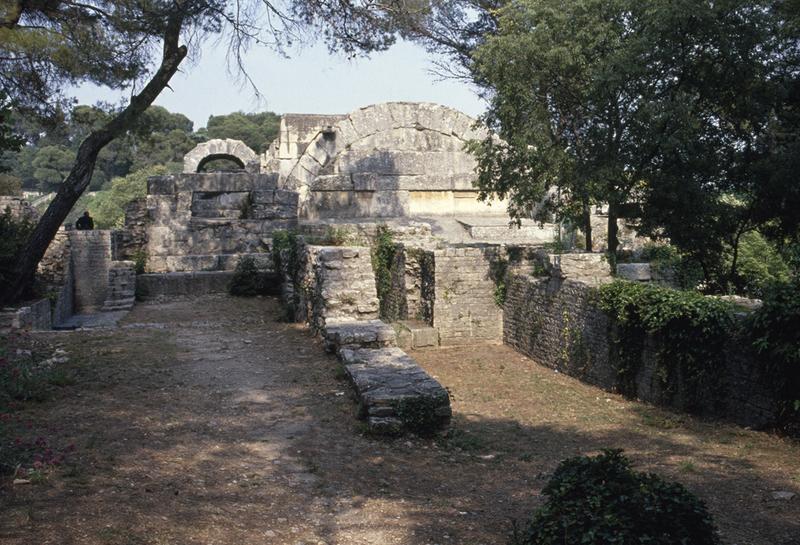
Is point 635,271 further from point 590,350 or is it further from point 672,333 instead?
point 672,333

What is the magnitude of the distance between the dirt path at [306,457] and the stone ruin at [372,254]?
54 centimetres

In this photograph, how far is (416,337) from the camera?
1180cm

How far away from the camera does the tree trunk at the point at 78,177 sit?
11.8 metres

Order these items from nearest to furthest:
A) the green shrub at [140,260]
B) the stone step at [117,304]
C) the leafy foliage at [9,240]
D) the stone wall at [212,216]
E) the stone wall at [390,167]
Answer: the leafy foliage at [9,240] < the stone step at [117,304] < the green shrub at [140,260] < the stone wall at [212,216] < the stone wall at [390,167]

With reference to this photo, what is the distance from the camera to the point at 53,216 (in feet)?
38.8

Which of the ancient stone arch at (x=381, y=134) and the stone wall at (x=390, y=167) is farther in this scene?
the ancient stone arch at (x=381, y=134)

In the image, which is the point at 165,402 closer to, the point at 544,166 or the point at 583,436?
the point at 583,436

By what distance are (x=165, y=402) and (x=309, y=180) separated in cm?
1274

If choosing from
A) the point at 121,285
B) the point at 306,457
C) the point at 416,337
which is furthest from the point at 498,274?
the point at 121,285

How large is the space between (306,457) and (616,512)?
292 centimetres

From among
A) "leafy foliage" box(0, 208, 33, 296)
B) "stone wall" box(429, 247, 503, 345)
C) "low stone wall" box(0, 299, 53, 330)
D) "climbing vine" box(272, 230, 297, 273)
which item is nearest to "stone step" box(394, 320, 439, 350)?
"stone wall" box(429, 247, 503, 345)

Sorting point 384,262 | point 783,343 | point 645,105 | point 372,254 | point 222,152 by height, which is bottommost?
point 783,343

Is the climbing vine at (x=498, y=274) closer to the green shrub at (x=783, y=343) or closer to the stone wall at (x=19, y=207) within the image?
the green shrub at (x=783, y=343)

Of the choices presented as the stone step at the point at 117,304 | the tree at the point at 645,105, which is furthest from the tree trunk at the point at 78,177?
the tree at the point at 645,105
